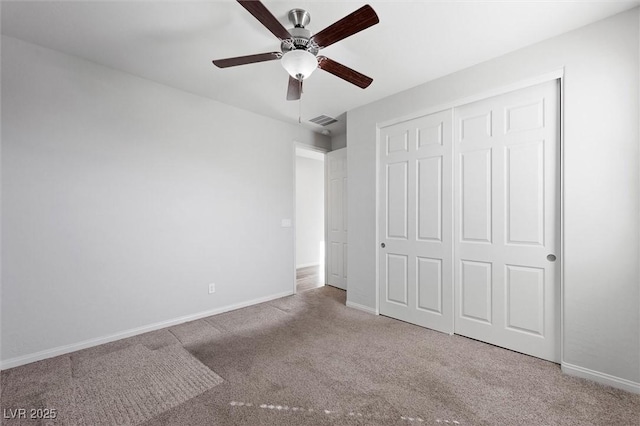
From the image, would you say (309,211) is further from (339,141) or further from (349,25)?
(349,25)

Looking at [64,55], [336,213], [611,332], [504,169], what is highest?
[64,55]

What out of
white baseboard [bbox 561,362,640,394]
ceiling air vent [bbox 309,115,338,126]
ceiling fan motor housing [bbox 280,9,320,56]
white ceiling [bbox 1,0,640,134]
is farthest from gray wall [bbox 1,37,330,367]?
white baseboard [bbox 561,362,640,394]

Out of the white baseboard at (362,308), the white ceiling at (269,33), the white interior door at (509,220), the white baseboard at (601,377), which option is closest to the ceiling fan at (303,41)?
the white ceiling at (269,33)

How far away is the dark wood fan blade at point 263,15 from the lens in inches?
58.2

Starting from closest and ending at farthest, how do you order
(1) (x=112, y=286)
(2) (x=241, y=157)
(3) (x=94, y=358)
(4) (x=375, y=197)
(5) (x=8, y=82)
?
(5) (x=8, y=82)
(3) (x=94, y=358)
(1) (x=112, y=286)
(4) (x=375, y=197)
(2) (x=241, y=157)

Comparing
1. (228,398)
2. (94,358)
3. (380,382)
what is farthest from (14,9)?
(380,382)

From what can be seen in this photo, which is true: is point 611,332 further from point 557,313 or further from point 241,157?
point 241,157

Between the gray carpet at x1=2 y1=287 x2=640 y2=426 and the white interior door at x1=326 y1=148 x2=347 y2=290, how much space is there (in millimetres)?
1735

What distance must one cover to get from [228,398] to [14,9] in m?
3.03

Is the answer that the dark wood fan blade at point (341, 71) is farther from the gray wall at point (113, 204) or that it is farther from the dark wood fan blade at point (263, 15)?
the gray wall at point (113, 204)

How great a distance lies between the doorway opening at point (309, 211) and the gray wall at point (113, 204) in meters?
2.64

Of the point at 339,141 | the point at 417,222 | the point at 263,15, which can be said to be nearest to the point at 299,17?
the point at 263,15

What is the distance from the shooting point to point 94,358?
7.89 ft

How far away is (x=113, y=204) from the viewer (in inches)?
108
